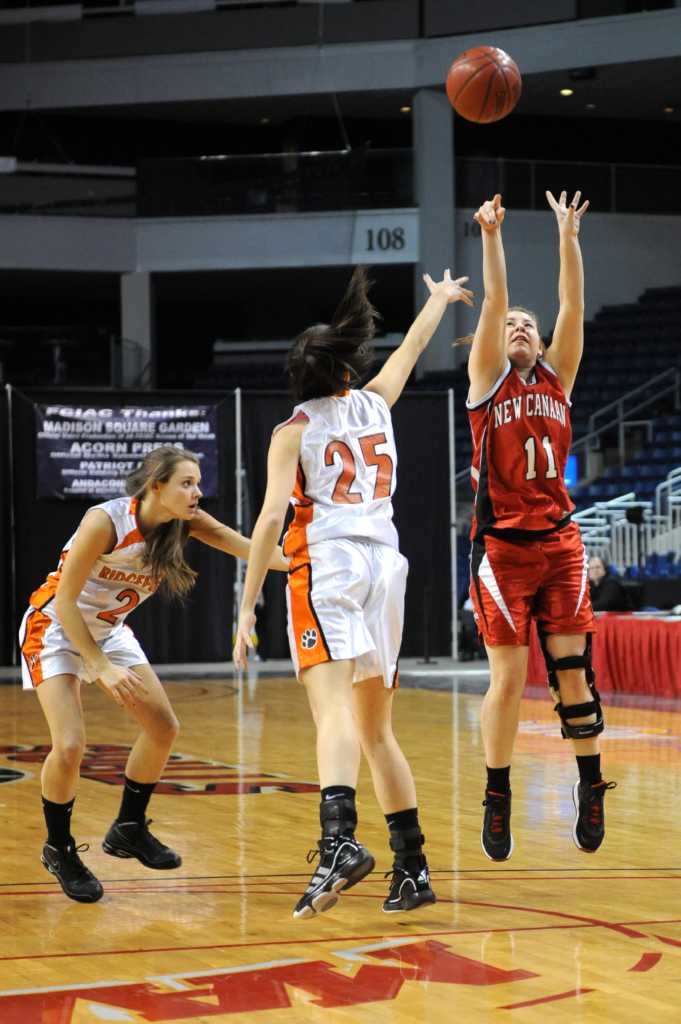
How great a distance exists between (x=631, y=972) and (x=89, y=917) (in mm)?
1656

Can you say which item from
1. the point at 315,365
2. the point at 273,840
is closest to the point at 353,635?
the point at 315,365

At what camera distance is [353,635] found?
3912 millimetres

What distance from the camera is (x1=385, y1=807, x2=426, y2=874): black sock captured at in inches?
162

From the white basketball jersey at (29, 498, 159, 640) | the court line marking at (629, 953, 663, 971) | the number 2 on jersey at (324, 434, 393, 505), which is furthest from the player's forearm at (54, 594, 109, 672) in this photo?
the court line marking at (629, 953, 663, 971)

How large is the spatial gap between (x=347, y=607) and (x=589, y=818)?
1349mm

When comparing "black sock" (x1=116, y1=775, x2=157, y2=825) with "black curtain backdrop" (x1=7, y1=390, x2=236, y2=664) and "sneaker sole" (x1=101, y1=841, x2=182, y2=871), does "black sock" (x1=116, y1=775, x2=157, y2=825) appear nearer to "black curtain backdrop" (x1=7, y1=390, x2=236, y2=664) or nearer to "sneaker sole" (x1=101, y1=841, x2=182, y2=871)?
"sneaker sole" (x1=101, y1=841, x2=182, y2=871)

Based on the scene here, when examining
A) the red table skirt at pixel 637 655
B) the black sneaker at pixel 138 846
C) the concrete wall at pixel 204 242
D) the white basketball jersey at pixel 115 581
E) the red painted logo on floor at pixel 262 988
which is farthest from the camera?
the concrete wall at pixel 204 242

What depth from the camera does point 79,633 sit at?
445 cm

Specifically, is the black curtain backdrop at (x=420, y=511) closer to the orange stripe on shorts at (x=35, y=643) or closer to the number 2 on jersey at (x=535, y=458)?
the orange stripe on shorts at (x=35, y=643)

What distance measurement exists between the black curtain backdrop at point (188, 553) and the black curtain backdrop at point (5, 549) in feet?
0.39

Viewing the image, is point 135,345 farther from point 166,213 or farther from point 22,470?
point 22,470

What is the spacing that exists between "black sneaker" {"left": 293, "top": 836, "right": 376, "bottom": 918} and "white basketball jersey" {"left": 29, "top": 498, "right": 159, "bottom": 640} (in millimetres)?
1308

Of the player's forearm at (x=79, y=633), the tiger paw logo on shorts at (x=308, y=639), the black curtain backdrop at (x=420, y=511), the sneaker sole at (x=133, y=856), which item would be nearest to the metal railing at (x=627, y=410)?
the black curtain backdrop at (x=420, y=511)

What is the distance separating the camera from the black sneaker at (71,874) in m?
4.52
